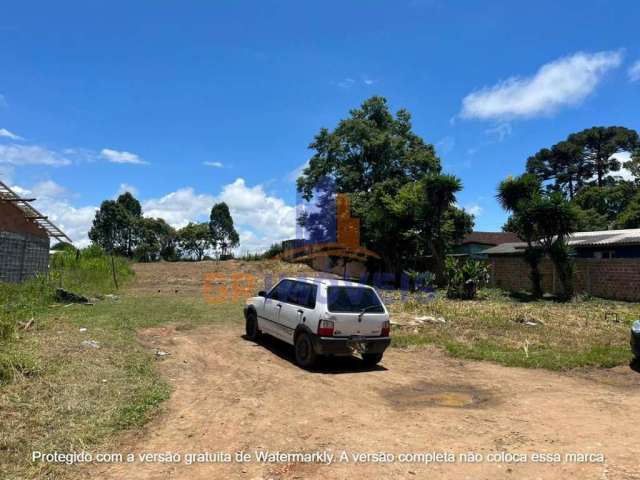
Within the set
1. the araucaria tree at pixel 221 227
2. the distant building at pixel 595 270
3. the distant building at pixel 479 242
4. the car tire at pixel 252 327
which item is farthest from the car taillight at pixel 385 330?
the araucaria tree at pixel 221 227

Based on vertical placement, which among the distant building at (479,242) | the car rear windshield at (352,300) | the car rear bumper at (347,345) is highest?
the distant building at (479,242)

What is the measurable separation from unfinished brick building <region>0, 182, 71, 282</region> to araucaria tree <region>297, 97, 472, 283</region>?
57.6 feet

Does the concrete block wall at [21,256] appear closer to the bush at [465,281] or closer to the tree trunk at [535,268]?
the bush at [465,281]

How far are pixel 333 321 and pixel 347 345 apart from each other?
0.50 metres

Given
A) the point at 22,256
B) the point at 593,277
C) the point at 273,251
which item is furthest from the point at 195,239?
the point at 593,277

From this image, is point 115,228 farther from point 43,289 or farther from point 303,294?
point 303,294

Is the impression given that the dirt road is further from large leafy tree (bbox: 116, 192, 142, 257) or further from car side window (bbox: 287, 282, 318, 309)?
large leafy tree (bbox: 116, 192, 142, 257)

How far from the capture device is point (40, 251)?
18234 mm

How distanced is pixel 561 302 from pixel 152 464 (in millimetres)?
17690

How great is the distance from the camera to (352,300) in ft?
26.4

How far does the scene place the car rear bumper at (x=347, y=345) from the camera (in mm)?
7559

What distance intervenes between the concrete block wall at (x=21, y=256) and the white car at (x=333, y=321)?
502 inches

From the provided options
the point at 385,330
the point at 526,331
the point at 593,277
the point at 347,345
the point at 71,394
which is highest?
the point at 593,277

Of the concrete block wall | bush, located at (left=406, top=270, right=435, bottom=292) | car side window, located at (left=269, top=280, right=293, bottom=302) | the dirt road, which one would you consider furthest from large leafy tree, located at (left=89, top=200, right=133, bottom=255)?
the dirt road
